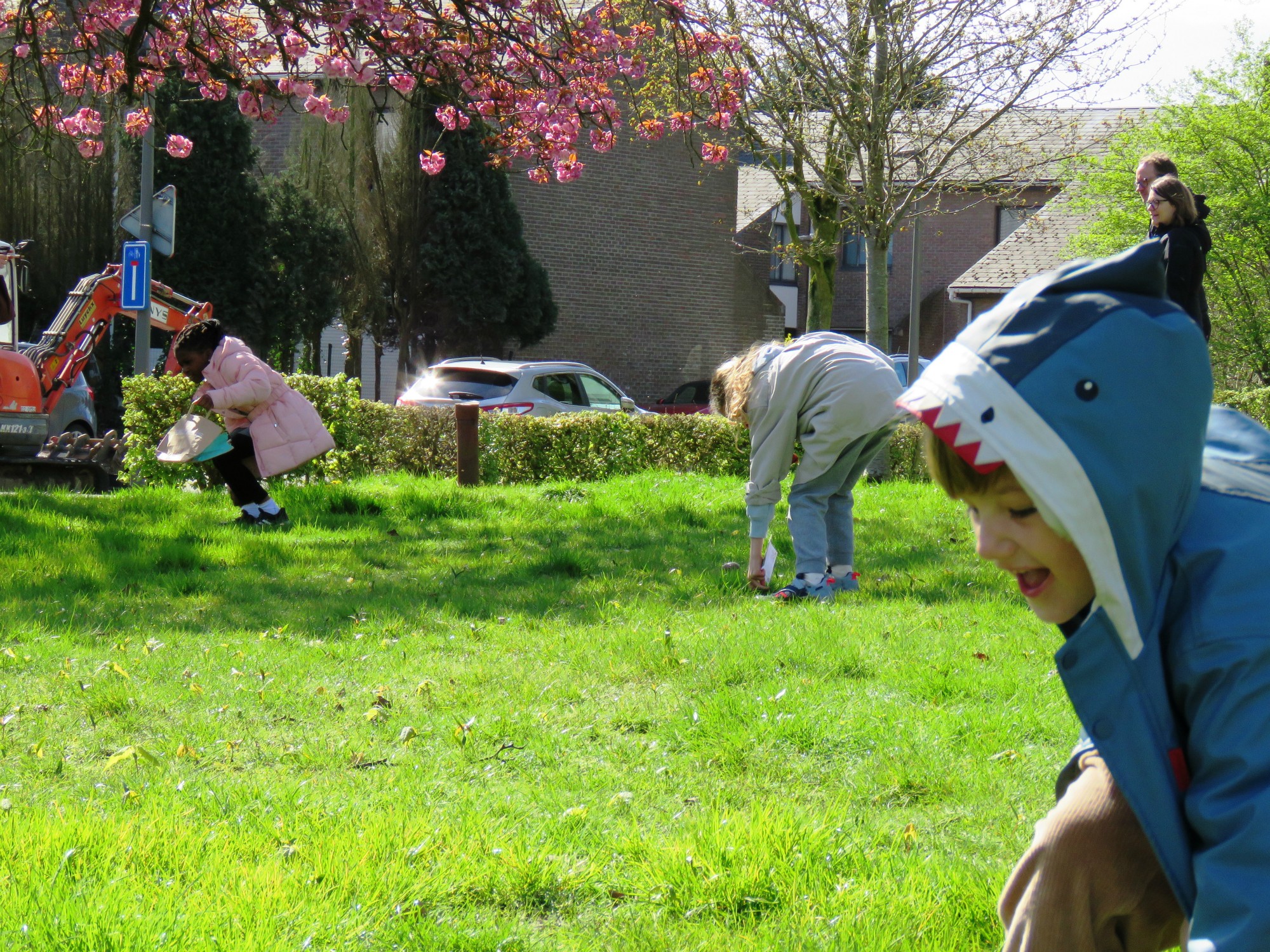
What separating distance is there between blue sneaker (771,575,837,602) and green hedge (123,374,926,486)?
6.83m

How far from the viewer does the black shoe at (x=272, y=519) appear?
9.73 meters

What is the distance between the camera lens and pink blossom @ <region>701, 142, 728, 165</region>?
11.1 meters

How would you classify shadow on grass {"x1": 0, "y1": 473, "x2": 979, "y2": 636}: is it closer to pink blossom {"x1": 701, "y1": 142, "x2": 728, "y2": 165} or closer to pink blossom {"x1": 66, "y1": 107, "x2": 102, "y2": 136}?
pink blossom {"x1": 701, "y1": 142, "x2": 728, "y2": 165}

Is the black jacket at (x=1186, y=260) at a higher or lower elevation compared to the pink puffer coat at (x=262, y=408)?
higher

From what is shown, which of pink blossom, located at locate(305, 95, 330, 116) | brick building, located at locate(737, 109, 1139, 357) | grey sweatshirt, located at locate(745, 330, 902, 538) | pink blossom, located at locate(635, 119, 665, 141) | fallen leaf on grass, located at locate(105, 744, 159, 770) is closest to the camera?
fallen leaf on grass, located at locate(105, 744, 159, 770)

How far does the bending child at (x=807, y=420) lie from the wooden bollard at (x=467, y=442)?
6833mm

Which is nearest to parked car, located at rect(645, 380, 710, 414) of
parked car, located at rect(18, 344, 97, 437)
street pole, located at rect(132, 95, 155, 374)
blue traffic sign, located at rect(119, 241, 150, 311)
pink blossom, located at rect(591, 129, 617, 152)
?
parked car, located at rect(18, 344, 97, 437)

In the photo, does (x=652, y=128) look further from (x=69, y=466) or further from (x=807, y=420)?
(x=69, y=466)

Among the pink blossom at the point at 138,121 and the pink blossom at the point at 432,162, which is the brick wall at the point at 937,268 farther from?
the pink blossom at the point at 138,121

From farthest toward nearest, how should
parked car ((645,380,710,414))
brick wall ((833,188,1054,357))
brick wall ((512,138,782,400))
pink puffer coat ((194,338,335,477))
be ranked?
1. brick wall ((833,188,1054,357))
2. brick wall ((512,138,782,400))
3. parked car ((645,380,710,414))
4. pink puffer coat ((194,338,335,477))

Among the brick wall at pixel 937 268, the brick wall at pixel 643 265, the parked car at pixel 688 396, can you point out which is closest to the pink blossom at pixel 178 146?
the parked car at pixel 688 396

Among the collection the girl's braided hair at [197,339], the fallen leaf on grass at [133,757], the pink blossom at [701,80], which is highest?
the pink blossom at [701,80]

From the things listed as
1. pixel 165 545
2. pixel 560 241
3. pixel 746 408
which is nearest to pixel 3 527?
pixel 165 545

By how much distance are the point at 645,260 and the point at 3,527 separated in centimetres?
2461
